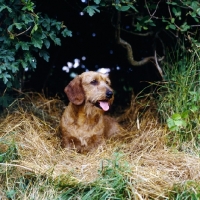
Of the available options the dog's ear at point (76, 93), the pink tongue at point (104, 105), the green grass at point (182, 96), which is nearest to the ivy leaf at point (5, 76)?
the dog's ear at point (76, 93)

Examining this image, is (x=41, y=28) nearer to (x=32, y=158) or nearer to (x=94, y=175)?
(x=32, y=158)

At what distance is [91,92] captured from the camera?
206 inches

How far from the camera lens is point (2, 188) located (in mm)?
4004

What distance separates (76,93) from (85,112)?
24 centimetres

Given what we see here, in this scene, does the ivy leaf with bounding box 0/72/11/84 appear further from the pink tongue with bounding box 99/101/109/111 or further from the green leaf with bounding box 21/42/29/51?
the pink tongue with bounding box 99/101/109/111

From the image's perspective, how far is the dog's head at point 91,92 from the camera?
5164 millimetres

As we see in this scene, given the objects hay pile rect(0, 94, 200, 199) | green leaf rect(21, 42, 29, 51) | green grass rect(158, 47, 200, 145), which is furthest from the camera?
green grass rect(158, 47, 200, 145)

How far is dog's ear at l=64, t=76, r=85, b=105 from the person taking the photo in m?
5.17

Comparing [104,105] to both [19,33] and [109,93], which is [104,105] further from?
[19,33]

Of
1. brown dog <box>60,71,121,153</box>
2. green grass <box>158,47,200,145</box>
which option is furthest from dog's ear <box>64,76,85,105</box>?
green grass <box>158,47,200,145</box>

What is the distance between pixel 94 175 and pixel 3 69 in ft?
4.82

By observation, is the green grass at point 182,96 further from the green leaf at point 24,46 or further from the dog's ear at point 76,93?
the green leaf at point 24,46

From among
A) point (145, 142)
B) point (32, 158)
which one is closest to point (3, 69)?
point (32, 158)

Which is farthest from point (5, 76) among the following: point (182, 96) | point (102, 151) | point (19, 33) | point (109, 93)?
point (182, 96)
